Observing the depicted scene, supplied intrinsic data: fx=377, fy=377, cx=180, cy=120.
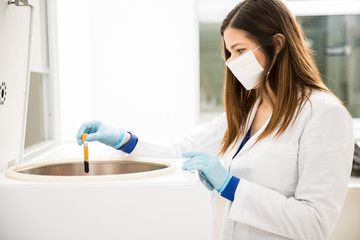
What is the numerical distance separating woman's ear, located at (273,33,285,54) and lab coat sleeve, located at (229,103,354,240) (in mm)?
247

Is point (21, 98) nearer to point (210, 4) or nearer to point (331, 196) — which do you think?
point (331, 196)

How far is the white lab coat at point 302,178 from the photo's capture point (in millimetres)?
1021

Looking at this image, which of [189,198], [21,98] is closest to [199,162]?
[189,198]

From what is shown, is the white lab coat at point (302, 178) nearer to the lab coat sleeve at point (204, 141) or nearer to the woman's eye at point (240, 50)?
the woman's eye at point (240, 50)

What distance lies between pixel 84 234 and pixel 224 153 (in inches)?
27.8

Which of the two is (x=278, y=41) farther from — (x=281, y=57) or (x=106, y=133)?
(x=106, y=133)

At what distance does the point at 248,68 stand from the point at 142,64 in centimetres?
176

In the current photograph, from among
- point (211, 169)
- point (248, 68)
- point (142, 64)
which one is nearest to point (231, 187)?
point (211, 169)

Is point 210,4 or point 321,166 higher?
point 210,4

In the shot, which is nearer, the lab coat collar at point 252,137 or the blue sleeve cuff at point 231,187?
the blue sleeve cuff at point 231,187

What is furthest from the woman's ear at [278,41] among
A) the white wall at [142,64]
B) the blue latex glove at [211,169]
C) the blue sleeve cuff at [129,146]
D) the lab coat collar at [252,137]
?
the white wall at [142,64]

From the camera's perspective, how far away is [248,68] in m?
1.25

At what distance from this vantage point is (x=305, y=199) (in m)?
1.04

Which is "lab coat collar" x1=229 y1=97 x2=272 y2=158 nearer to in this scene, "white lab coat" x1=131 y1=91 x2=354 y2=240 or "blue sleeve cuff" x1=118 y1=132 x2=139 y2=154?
"white lab coat" x1=131 y1=91 x2=354 y2=240
